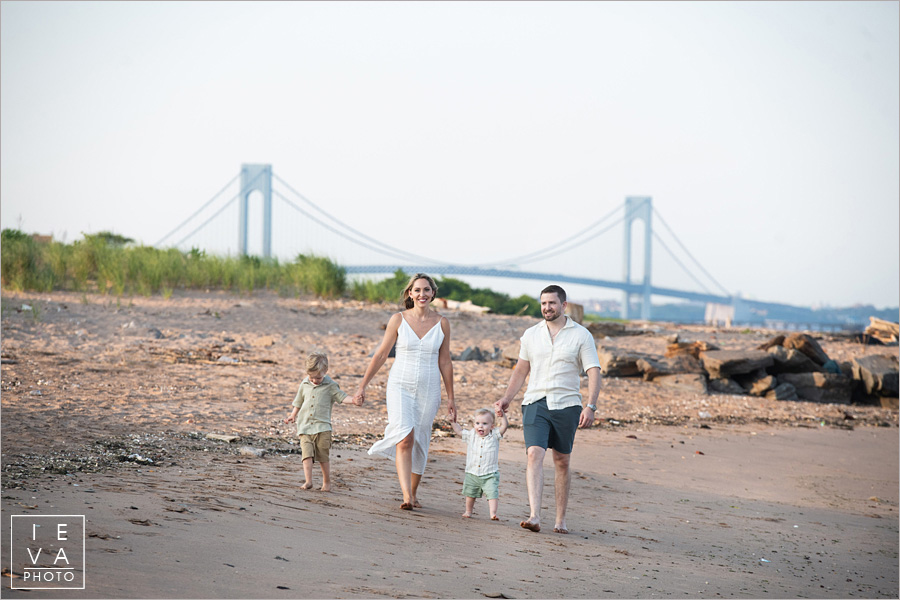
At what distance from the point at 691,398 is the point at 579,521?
19.0 feet

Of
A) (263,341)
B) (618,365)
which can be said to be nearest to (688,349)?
(618,365)

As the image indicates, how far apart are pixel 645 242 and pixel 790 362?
1463 inches

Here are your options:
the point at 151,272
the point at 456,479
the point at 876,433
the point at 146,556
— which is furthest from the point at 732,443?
the point at 151,272

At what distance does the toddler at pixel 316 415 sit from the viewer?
4715mm

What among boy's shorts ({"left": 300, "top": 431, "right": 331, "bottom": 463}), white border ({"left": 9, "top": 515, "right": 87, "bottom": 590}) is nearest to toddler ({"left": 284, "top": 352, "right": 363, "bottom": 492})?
boy's shorts ({"left": 300, "top": 431, "right": 331, "bottom": 463})

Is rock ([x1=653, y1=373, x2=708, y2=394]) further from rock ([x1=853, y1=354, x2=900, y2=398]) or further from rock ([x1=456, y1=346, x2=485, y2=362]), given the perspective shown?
rock ([x1=853, y1=354, x2=900, y2=398])

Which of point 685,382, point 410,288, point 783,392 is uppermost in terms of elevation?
point 410,288

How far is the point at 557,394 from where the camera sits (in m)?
4.42

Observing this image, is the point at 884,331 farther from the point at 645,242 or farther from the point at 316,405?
the point at 645,242

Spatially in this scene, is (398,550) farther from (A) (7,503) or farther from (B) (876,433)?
(B) (876,433)

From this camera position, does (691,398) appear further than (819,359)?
No

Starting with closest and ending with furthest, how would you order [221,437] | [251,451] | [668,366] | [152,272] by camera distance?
[251,451] < [221,437] < [668,366] < [152,272]

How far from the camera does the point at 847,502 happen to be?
602 cm

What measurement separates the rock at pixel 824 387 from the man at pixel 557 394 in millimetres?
7815
